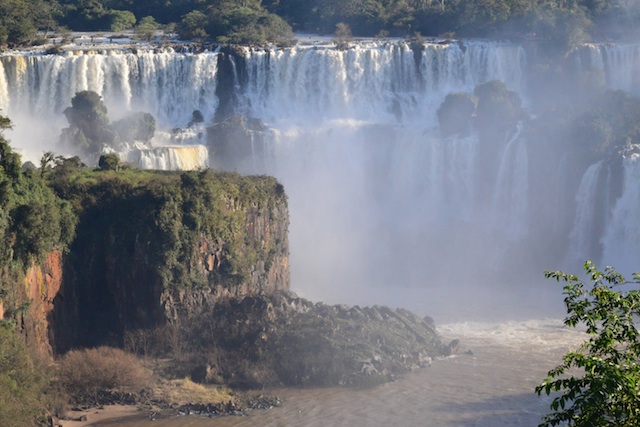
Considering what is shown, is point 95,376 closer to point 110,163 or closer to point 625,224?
point 110,163

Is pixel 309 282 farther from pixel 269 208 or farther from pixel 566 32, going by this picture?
pixel 566 32

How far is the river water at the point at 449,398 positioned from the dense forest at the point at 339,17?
38304mm

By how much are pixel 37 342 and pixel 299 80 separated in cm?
3788

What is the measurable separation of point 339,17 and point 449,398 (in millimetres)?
52222

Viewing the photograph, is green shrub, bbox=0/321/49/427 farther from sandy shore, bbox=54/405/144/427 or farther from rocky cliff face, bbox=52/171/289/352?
rocky cliff face, bbox=52/171/289/352

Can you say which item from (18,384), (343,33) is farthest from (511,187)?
(18,384)

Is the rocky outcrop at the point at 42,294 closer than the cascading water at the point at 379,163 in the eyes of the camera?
Yes

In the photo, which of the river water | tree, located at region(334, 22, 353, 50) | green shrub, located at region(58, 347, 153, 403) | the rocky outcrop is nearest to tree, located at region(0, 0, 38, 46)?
tree, located at region(334, 22, 353, 50)

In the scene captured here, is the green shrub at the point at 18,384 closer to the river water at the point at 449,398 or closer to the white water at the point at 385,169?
the river water at the point at 449,398

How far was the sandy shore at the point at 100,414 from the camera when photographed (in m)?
38.1

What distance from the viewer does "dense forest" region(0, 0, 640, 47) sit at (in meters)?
83.0

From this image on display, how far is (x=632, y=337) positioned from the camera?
1722 cm

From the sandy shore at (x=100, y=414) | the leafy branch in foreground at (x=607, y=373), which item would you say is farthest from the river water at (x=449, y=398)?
the leafy branch in foreground at (x=607, y=373)

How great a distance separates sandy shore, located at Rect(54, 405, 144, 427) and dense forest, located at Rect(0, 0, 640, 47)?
4369cm
